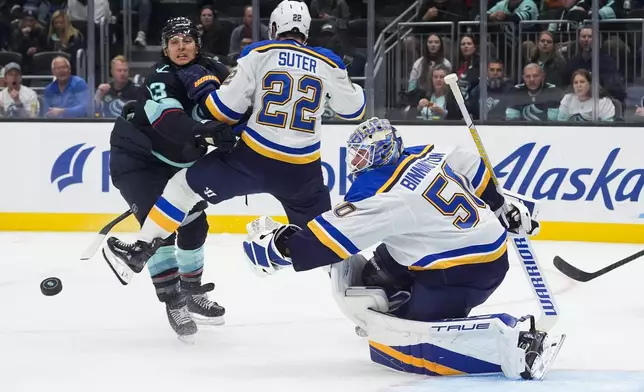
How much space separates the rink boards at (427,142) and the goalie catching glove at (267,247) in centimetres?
338

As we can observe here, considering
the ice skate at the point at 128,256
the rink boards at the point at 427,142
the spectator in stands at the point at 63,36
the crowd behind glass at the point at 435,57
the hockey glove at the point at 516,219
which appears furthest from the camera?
the spectator in stands at the point at 63,36

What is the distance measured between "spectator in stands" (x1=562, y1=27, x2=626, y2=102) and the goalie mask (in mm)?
3658

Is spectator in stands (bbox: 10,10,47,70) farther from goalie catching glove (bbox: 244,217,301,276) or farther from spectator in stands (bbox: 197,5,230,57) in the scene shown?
goalie catching glove (bbox: 244,217,301,276)

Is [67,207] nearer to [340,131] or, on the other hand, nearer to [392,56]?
[340,131]

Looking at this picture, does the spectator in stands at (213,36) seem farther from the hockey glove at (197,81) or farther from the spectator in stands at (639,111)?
the hockey glove at (197,81)

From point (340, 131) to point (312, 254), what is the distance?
3.64 meters

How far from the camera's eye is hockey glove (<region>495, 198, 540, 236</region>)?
3.65 m

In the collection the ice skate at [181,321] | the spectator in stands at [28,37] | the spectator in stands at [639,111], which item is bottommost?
the ice skate at [181,321]

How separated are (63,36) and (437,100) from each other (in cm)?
249

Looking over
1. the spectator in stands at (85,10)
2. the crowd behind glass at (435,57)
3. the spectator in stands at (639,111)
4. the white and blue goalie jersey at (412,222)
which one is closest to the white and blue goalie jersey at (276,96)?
the white and blue goalie jersey at (412,222)

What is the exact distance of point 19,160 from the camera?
7.05 metres

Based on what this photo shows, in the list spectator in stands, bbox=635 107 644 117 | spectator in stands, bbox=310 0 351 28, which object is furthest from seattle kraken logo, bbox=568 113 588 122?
spectator in stands, bbox=310 0 351 28

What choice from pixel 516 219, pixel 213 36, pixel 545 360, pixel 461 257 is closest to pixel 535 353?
pixel 545 360

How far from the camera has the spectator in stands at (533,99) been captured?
6.77 meters
